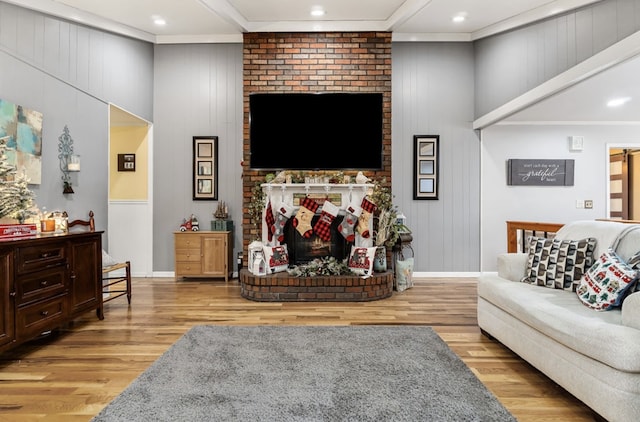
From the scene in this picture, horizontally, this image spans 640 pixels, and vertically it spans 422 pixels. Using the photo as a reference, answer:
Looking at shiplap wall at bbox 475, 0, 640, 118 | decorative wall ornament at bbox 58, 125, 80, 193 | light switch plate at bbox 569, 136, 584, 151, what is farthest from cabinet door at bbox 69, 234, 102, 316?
light switch plate at bbox 569, 136, 584, 151

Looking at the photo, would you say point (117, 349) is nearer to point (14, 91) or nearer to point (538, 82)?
point (14, 91)

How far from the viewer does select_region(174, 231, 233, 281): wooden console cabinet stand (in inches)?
195

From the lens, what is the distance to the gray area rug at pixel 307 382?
1.79m

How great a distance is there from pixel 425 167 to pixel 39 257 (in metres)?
4.43

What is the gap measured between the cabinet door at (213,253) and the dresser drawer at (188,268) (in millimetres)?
67

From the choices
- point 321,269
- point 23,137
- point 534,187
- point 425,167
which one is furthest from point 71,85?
point 534,187

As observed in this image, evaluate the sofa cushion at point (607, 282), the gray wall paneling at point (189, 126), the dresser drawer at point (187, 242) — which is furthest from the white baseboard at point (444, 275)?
the dresser drawer at point (187, 242)

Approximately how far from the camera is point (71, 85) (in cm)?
377

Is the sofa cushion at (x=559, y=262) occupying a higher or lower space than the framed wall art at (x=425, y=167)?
lower

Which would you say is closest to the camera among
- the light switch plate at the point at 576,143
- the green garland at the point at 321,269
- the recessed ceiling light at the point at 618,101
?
the green garland at the point at 321,269

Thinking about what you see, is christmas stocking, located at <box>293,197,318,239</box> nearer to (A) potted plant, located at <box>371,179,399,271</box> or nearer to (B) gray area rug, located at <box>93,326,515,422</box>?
(A) potted plant, located at <box>371,179,399,271</box>

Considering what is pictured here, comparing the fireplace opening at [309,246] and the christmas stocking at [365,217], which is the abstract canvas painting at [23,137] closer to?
the fireplace opening at [309,246]

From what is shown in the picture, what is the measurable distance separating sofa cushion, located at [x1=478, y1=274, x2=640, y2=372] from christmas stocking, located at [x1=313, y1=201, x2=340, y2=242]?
6.37ft

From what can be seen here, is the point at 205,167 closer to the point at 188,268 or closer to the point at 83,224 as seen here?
the point at 188,268
